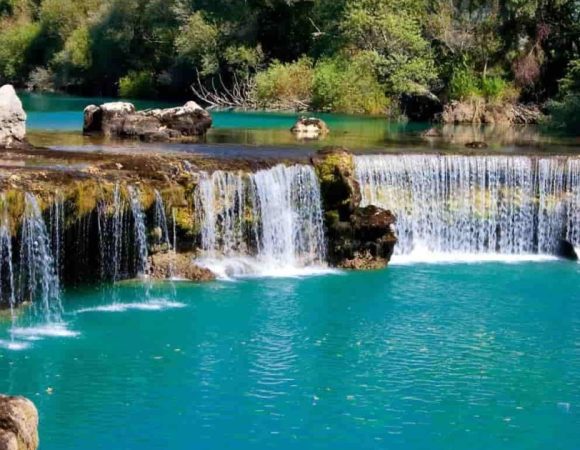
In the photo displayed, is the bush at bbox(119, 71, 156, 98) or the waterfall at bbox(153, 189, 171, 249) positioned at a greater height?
the bush at bbox(119, 71, 156, 98)

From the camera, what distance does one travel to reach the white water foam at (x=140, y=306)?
1508 cm

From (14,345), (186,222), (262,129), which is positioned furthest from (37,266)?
(262,129)

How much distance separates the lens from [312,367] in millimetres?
12781

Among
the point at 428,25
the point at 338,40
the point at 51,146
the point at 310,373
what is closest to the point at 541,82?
the point at 428,25

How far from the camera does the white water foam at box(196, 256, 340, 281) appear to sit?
17.6 metres

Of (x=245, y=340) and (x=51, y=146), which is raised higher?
(x=51, y=146)

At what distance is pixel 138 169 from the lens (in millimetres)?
17156

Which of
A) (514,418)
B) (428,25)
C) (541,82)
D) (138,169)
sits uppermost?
(428,25)

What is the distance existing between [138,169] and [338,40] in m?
27.4

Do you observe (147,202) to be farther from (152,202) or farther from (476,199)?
(476,199)

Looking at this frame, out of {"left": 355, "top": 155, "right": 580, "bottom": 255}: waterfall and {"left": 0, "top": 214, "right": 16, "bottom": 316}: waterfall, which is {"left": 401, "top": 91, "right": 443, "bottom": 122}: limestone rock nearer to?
{"left": 355, "top": 155, "right": 580, "bottom": 255}: waterfall

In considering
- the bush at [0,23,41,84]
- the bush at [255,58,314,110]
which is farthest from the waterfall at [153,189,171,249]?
the bush at [0,23,41,84]

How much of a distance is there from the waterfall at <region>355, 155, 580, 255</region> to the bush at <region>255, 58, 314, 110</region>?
73.2ft

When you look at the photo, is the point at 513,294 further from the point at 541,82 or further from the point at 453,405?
the point at 541,82
